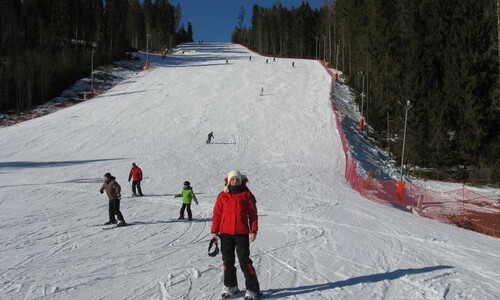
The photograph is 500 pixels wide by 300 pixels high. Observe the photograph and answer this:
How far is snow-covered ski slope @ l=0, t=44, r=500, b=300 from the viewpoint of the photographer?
6.69 metres

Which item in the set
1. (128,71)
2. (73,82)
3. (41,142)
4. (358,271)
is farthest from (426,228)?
(128,71)

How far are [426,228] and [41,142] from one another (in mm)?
24392

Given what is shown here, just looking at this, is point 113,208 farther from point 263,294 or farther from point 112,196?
point 263,294

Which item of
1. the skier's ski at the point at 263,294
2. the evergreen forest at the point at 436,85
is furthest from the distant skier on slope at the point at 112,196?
the evergreen forest at the point at 436,85

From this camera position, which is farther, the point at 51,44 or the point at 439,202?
the point at 51,44

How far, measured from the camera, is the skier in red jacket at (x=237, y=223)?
18.0ft

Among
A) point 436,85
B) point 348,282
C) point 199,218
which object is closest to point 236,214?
point 348,282

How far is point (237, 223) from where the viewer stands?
5488 mm

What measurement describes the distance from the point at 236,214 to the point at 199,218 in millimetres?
7433

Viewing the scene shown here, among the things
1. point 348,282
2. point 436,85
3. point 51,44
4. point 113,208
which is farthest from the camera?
point 51,44

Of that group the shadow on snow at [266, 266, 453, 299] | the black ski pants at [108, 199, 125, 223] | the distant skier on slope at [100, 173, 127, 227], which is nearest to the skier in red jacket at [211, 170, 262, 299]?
the shadow on snow at [266, 266, 453, 299]

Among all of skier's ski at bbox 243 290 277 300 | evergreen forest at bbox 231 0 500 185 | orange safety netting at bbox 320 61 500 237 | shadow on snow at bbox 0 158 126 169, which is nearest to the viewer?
skier's ski at bbox 243 290 277 300

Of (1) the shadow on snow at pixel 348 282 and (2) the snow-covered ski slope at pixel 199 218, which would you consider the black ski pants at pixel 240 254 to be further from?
(2) the snow-covered ski slope at pixel 199 218

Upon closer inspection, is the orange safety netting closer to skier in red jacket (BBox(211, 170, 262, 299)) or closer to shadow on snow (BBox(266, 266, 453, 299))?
shadow on snow (BBox(266, 266, 453, 299))
